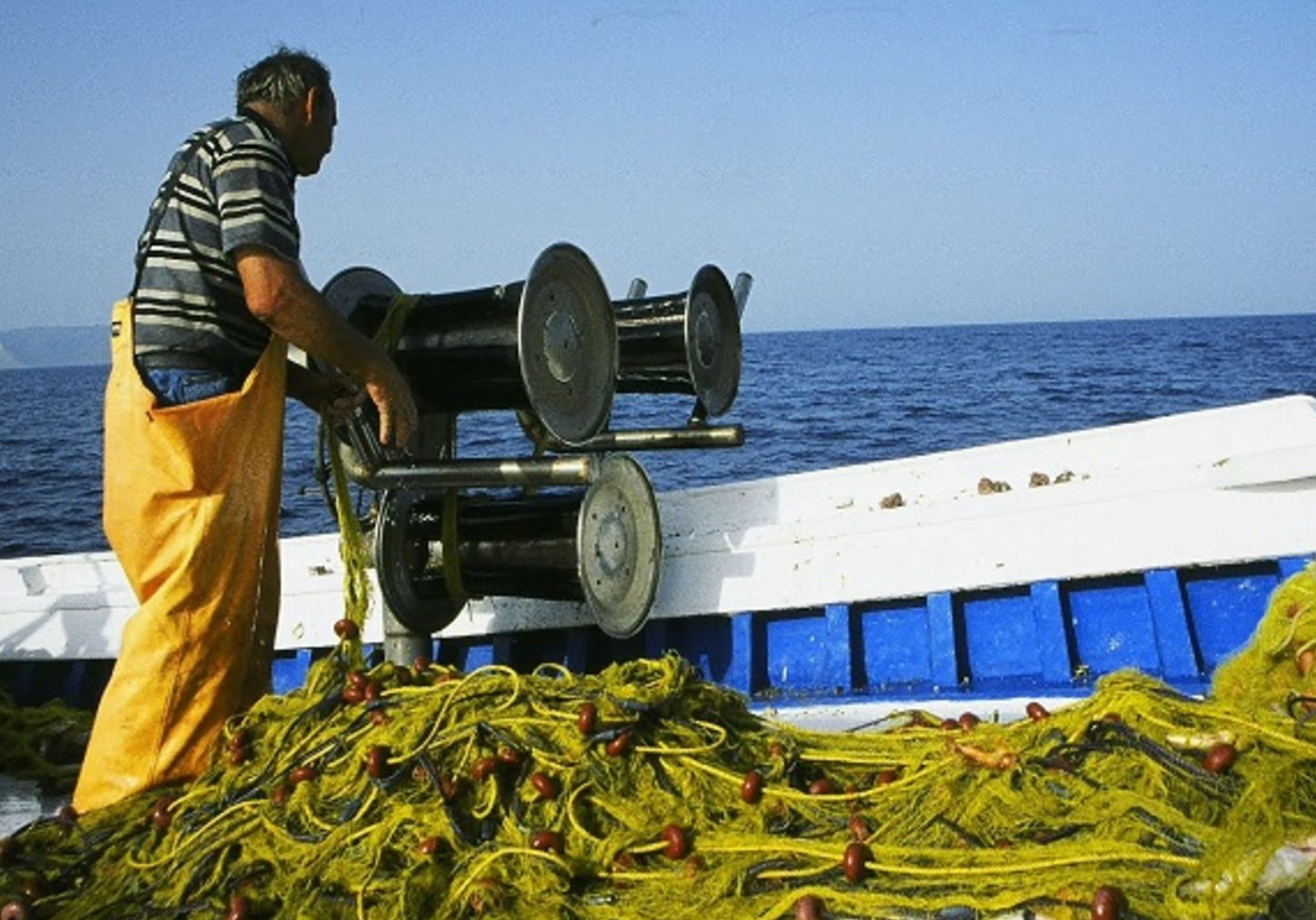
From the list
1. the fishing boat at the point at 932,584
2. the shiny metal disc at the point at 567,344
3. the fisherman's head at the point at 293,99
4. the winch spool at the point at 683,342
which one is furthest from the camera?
the winch spool at the point at 683,342

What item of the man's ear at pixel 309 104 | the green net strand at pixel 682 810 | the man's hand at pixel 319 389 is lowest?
the green net strand at pixel 682 810

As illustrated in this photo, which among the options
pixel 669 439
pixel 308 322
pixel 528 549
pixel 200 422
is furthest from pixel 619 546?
pixel 200 422

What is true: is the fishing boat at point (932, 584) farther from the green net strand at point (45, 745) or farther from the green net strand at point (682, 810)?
the green net strand at point (682, 810)

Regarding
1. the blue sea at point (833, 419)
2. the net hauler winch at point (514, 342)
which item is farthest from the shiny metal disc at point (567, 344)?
the blue sea at point (833, 419)

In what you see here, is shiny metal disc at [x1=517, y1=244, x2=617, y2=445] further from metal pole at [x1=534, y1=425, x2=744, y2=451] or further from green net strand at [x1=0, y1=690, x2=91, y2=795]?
green net strand at [x1=0, y1=690, x2=91, y2=795]

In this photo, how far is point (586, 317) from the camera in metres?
4.67

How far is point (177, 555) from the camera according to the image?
369 centimetres

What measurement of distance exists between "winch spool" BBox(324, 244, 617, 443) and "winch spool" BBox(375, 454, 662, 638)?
0.35 metres

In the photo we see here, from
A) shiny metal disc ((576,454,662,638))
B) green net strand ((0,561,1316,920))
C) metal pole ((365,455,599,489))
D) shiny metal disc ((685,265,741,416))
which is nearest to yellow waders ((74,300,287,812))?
green net strand ((0,561,1316,920))

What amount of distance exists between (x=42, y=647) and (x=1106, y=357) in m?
49.2

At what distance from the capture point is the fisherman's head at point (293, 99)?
3.91m

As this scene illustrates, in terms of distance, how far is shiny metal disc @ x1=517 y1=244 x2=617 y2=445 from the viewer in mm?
4328

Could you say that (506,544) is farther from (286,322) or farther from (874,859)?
(874,859)

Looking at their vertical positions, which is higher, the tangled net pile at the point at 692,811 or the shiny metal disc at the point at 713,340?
the shiny metal disc at the point at 713,340
